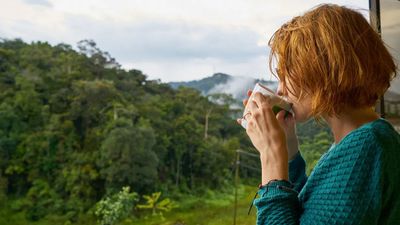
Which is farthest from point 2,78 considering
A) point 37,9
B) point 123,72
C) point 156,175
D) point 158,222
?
point 158,222

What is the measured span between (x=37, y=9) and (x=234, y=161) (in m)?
1.36

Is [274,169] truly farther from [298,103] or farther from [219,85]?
[219,85]

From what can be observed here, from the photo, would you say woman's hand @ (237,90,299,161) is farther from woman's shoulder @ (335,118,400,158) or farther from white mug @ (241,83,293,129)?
woman's shoulder @ (335,118,400,158)

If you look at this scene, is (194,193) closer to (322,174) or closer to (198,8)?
(198,8)

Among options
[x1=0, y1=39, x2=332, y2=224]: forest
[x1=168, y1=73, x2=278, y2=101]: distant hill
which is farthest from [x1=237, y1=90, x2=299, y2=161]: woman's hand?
[x1=168, y1=73, x2=278, y2=101]: distant hill

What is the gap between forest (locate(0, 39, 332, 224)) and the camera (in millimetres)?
2268

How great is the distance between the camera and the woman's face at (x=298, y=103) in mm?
527

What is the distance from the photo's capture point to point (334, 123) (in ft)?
Result: 1.71

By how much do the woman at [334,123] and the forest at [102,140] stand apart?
159cm

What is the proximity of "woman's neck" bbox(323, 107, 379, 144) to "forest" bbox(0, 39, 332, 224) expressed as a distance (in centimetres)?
158

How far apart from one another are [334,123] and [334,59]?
0.08 meters

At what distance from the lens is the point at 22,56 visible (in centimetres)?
233

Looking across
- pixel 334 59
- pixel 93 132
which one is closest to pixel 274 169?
pixel 334 59

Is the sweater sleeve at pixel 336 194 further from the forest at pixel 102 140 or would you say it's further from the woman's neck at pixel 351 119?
the forest at pixel 102 140
